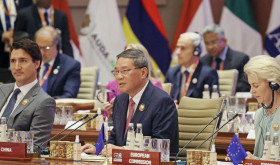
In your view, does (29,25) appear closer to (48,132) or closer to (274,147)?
(48,132)

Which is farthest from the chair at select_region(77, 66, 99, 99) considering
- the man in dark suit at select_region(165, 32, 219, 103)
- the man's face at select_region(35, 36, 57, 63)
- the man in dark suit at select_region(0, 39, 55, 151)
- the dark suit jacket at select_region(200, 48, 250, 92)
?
the man in dark suit at select_region(0, 39, 55, 151)

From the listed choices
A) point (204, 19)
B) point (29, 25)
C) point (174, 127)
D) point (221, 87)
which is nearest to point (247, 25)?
point (204, 19)

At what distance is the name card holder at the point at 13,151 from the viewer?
4.11 metres

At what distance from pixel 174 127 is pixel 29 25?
490 centimetres

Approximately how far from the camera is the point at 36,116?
468 centimetres

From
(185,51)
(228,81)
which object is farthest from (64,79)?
(228,81)

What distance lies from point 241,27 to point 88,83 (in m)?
2.87

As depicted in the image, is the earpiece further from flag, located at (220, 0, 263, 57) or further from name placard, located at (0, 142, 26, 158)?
flag, located at (220, 0, 263, 57)

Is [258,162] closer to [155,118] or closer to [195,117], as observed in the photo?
[155,118]

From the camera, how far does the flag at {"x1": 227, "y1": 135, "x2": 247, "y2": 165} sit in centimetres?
392

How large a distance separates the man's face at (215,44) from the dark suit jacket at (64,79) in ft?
6.20

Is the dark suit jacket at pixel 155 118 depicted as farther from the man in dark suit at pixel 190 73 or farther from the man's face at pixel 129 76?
the man in dark suit at pixel 190 73

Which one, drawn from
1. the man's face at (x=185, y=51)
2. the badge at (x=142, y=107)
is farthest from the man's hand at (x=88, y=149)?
the man's face at (x=185, y=51)

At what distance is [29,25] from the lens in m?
9.08
